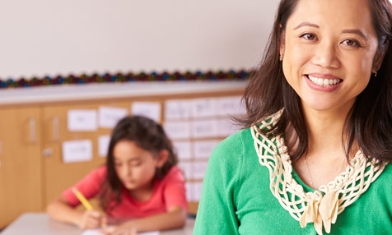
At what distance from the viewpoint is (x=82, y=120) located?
3887 mm

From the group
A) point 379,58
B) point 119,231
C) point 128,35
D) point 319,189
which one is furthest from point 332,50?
point 128,35

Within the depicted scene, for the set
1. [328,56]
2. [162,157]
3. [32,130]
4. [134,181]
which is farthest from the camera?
[32,130]

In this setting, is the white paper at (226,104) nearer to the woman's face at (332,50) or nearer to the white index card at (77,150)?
the white index card at (77,150)

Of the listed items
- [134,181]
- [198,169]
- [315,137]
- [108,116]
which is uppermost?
[315,137]

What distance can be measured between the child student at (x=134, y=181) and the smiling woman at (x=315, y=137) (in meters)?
1.39

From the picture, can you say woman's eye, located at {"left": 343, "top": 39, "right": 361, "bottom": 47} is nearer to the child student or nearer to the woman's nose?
the woman's nose

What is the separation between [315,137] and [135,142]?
5.29 ft

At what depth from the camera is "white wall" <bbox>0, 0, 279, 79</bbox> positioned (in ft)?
12.4

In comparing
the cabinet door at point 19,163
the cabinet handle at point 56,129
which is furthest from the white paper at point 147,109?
the cabinet door at point 19,163

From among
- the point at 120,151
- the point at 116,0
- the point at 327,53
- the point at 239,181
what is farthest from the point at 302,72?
the point at 116,0

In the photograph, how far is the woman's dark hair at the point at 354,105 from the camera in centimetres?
125

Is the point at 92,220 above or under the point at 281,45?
under

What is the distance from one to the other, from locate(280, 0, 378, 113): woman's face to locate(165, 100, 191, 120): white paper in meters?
2.76

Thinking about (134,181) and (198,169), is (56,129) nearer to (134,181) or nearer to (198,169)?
(198,169)
